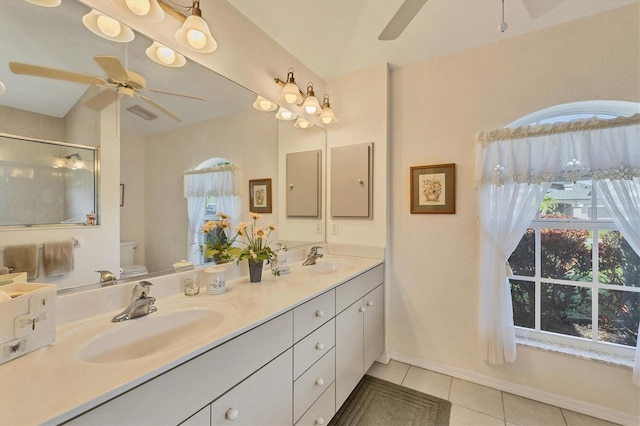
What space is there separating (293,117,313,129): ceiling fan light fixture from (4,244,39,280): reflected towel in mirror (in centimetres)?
178

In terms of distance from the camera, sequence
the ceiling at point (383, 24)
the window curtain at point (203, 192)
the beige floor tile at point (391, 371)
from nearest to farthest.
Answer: the window curtain at point (203, 192) → the ceiling at point (383, 24) → the beige floor tile at point (391, 371)

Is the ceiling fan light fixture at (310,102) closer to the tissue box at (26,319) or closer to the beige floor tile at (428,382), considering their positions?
the tissue box at (26,319)

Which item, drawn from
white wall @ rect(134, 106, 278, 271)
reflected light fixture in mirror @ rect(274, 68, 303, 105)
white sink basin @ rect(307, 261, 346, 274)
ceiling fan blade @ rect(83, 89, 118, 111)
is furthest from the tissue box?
reflected light fixture in mirror @ rect(274, 68, 303, 105)

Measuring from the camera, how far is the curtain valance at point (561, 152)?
1533mm

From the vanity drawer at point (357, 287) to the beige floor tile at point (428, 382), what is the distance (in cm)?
75

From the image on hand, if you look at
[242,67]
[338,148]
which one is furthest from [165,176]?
[338,148]

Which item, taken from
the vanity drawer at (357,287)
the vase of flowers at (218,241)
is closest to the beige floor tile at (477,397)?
the vanity drawer at (357,287)

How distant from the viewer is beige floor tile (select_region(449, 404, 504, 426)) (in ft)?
5.25

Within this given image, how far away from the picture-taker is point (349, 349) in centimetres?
167

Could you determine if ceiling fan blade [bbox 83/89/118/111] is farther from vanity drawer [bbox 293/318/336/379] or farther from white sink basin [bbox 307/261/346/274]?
white sink basin [bbox 307/261/346/274]

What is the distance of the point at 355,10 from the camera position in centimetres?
184

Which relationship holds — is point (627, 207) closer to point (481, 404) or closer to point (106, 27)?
point (481, 404)

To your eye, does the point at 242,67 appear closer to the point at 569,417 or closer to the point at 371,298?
the point at 371,298

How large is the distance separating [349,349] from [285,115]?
1763 millimetres
